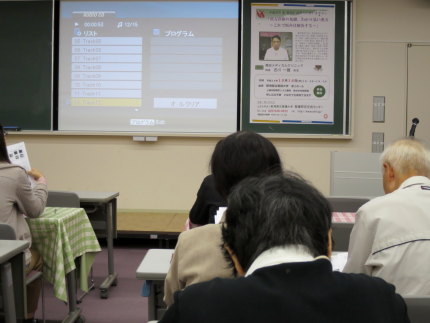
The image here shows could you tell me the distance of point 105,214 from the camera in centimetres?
375

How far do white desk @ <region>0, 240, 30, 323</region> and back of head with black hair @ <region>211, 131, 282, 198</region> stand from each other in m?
0.99

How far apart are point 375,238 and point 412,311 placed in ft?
1.13

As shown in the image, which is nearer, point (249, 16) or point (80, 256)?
point (80, 256)

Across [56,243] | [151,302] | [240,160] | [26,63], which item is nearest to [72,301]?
[56,243]

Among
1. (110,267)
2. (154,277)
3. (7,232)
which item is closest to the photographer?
(154,277)

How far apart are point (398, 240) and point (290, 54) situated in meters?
3.96

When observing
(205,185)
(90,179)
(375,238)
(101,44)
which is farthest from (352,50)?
(375,238)

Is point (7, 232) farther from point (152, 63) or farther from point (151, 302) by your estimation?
point (152, 63)

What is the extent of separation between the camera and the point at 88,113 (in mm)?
5320

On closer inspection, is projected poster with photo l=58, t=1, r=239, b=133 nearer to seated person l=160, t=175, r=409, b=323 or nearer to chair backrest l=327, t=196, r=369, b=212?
chair backrest l=327, t=196, r=369, b=212

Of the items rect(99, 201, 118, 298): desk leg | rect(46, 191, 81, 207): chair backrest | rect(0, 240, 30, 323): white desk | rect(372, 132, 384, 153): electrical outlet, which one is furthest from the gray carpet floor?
rect(372, 132, 384, 153): electrical outlet

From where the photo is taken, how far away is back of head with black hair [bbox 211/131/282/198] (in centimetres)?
158

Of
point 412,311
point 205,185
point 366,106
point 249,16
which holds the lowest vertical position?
point 412,311

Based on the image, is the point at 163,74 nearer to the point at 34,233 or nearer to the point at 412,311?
the point at 34,233
